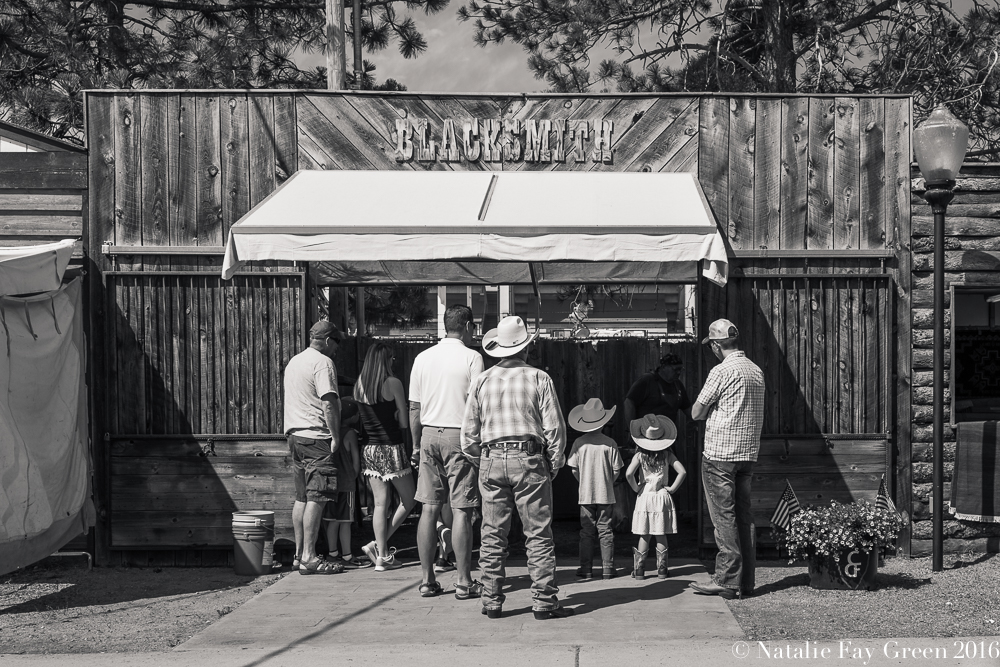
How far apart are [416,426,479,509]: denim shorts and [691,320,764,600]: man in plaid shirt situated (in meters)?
1.54

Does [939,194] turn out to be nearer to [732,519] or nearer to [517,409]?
[732,519]

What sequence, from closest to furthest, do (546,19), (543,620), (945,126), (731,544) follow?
(543,620) < (731,544) < (945,126) < (546,19)

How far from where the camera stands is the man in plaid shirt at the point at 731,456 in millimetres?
6672

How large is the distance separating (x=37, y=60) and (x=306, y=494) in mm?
9830

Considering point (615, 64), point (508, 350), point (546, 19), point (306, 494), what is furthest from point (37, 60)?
point (508, 350)

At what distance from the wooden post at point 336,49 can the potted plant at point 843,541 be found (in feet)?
23.4

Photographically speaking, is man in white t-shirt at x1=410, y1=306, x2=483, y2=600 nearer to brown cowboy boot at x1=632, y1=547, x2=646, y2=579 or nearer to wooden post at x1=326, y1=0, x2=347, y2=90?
brown cowboy boot at x1=632, y1=547, x2=646, y2=579

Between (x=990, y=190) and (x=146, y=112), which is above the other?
(x=146, y=112)

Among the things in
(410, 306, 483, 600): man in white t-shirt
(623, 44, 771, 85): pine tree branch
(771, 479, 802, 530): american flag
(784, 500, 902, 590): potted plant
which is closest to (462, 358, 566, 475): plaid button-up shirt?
(410, 306, 483, 600): man in white t-shirt

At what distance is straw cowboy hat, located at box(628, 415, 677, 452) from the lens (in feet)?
24.5

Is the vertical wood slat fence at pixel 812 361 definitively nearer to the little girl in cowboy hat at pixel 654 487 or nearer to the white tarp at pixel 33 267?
the little girl in cowboy hat at pixel 654 487

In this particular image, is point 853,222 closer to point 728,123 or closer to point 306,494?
point 728,123

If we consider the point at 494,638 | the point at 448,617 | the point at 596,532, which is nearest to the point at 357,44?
the point at 596,532

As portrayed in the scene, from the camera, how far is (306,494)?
7.68m
